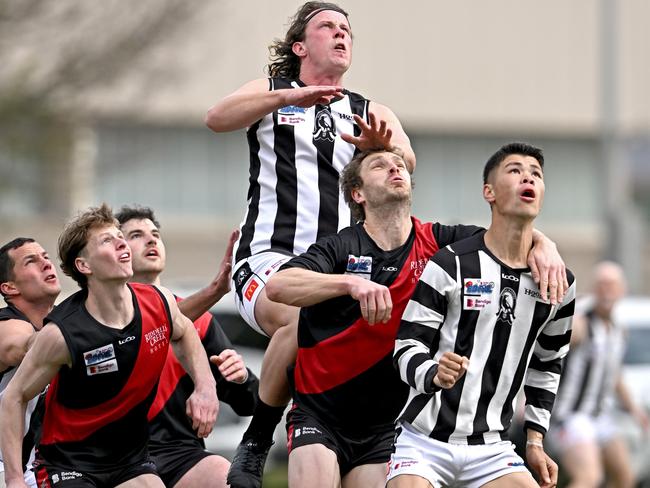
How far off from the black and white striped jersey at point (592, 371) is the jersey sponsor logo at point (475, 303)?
633 centimetres

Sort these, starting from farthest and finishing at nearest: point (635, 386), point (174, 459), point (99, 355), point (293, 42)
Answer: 1. point (635, 386)
2. point (174, 459)
3. point (293, 42)
4. point (99, 355)

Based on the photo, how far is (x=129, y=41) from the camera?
1961 cm

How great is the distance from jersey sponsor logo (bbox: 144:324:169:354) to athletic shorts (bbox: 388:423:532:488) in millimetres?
1399

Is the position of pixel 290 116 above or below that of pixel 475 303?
above

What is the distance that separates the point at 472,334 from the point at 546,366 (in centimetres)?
56

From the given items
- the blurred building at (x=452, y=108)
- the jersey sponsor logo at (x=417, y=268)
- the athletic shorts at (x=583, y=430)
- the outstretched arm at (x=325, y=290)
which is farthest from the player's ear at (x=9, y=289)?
the blurred building at (x=452, y=108)

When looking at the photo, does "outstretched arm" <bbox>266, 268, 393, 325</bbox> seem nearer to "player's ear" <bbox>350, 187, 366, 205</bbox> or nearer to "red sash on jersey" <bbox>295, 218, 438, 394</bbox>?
"red sash on jersey" <bbox>295, 218, 438, 394</bbox>

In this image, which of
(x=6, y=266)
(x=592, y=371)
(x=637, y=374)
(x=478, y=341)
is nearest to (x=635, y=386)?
(x=637, y=374)

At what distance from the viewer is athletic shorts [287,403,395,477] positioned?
7238 mm

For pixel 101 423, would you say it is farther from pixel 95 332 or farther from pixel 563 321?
pixel 563 321

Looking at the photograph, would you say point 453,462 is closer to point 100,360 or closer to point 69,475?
point 100,360

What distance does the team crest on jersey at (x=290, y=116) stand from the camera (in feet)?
25.2

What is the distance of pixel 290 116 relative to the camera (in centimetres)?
769

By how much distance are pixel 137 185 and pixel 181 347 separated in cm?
2371
